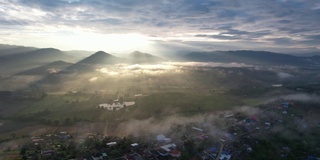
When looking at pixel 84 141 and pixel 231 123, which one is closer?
pixel 84 141

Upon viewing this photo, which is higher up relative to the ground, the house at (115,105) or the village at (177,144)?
the house at (115,105)

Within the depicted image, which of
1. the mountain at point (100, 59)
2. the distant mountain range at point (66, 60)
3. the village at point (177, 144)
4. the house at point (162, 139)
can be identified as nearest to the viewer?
the village at point (177, 144)

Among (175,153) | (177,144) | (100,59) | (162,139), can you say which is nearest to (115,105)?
(162,139)

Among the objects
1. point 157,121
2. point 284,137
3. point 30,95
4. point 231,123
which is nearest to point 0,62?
point 30,95

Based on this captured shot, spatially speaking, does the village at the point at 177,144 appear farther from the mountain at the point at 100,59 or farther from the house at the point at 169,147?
the mountain at the point at 100,59

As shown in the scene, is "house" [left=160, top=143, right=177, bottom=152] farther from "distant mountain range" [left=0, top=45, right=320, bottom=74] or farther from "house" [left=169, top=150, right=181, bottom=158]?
"distant mountain range" [left=0, top=45, right=320, bottom=74]

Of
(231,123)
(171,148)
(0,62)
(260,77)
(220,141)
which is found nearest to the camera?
(171,148)

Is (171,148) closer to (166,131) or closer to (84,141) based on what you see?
(166,131)

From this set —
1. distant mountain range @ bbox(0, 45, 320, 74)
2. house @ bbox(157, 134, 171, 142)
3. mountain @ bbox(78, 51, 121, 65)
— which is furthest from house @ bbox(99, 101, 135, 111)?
mountain @ bbox(78, 51, 121, 65)

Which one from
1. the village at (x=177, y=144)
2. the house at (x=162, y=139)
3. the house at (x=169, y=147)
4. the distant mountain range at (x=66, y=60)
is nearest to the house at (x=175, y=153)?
the village at (x=177, y=144)
